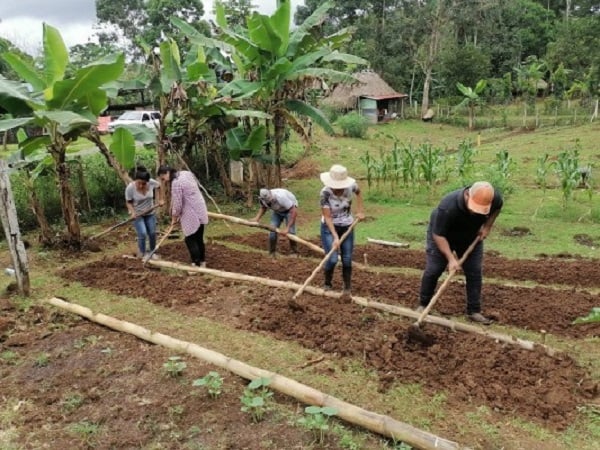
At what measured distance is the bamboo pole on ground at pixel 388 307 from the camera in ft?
15.9

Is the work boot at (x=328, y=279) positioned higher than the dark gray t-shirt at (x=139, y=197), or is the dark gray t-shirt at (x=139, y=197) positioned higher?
the dark gray t-shirt at (x=139, y=197)

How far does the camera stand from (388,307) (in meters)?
5.66

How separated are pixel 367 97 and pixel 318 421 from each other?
27539 millimetres

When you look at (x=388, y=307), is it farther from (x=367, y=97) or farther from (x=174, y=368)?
(x=367, y=97)

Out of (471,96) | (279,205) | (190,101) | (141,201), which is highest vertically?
(471,96)

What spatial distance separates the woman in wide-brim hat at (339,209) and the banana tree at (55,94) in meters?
3.17

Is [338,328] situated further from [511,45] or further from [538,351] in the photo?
[511,45]

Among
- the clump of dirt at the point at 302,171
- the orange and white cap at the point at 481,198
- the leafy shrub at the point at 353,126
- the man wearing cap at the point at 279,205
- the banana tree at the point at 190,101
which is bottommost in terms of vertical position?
the clump of dirt at the point at 302,171

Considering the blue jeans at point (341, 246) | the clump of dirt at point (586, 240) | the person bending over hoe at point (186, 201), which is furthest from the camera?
the clump of dirt at point (586, 240)

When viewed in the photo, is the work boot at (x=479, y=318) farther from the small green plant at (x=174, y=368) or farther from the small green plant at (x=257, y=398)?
the small green plant at (x=174, y=368)

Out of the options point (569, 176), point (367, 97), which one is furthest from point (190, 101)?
point (367, 97)

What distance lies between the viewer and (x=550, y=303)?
234 inches

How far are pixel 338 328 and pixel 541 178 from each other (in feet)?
26.7

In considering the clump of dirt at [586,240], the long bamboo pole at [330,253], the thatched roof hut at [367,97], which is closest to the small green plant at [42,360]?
the long bamboo pole at [330,253]
